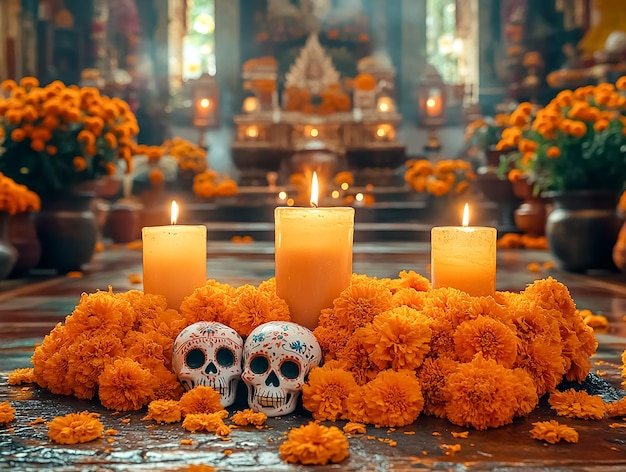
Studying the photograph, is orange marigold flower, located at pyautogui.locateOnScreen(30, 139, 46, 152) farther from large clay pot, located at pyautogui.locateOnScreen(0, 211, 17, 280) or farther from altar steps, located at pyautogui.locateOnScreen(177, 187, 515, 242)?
altar steps, located at pyautogui.locateOnScreen(177, 187, 515, 242)

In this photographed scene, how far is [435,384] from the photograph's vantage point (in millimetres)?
1368

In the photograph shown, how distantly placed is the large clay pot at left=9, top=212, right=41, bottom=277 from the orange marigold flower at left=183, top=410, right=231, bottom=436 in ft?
10.3

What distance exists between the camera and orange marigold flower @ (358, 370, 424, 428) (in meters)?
1.29

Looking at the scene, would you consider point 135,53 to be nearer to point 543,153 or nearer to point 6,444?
point 543,153

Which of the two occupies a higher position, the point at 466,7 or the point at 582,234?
the point at 466,7

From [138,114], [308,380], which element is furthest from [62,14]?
[308,380]

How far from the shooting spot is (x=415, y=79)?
50.0 feet

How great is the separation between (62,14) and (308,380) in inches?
556

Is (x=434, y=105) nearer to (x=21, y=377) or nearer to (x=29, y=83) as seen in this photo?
Result: (x=29, y=83)

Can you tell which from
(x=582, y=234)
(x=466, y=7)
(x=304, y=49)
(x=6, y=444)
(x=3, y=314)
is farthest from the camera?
(x=466, y=7)

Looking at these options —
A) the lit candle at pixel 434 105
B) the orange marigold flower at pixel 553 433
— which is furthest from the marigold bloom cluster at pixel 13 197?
the lit candle at pixel 434 105

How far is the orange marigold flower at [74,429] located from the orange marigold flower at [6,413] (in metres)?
0.11

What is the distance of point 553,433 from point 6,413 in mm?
974

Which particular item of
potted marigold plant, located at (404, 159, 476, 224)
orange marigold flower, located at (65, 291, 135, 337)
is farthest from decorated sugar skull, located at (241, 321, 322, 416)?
potted marigold plant, located at (404, 159, 476, 224)
